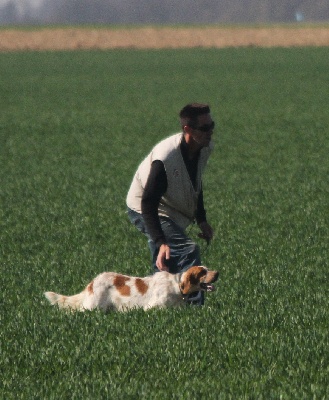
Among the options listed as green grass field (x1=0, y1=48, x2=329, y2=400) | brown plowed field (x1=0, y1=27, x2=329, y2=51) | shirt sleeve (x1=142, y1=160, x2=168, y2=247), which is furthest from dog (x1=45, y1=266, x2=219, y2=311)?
brown plowed field (x1=0, y1=27, x2=329, y2=51)

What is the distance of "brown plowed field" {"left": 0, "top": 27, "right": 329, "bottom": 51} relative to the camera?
8681cm

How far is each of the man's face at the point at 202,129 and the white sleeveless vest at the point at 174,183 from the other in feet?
0.66

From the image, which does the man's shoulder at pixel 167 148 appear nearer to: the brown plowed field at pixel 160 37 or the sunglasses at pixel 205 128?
the sunglasses at pixel 205 128

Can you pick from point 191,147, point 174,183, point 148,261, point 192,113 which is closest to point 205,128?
point 192,113

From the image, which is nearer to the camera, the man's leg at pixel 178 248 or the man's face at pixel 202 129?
the man's face at pixel 202 129

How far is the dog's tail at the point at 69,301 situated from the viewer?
9.23 m

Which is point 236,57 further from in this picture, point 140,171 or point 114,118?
point 140,171

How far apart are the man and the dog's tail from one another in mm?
708

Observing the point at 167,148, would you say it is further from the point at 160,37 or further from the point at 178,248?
the point at 160,37

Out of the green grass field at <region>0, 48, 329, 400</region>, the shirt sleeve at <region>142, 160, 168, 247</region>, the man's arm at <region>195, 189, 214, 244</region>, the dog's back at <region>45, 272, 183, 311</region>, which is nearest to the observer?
the green grass field at <region>0, 48, 329, 400</region>

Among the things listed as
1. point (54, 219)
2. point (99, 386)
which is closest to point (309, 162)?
point (54, 219)

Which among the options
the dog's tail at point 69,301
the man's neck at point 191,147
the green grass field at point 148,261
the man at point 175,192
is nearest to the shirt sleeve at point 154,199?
the man at point 175,192

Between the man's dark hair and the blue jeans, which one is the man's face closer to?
the man's dark hair

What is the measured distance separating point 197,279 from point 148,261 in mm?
3606
